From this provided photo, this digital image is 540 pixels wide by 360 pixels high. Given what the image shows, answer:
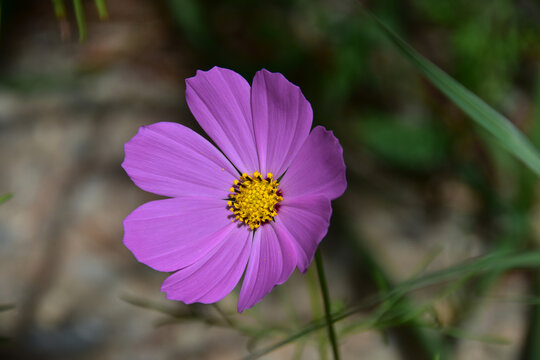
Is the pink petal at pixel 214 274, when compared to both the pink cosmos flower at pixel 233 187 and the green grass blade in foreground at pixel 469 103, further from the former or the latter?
the green grass blade in foreground at pixel 469 103

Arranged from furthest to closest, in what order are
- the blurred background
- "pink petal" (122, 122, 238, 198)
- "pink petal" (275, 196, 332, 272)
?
the blurred background
"pink petal" (122, 122, 238, 198)
"pink petal" (275, 196, 332, 272)

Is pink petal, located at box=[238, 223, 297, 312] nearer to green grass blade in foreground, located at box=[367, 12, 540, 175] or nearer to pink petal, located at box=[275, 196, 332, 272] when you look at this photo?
pink petal, located at box=[275, 196, 332, 272]

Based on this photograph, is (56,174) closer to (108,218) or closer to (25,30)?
(108,218)

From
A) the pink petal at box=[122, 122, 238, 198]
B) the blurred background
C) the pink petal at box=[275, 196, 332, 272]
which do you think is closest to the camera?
the pink petal at box=[275, 196, 332, 272]

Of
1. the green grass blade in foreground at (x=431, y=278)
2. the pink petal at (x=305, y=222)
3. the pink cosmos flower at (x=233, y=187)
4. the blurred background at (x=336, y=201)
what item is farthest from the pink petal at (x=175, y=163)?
the blurred background at (x=336, y=201)

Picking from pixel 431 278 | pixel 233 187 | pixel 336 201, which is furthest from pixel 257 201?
pixel 336 201

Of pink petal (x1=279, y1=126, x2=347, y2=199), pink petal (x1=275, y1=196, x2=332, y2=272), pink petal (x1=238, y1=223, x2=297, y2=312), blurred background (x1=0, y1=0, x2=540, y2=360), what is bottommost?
blurred background (x1=0, y1=0, x2=540, y2=360)

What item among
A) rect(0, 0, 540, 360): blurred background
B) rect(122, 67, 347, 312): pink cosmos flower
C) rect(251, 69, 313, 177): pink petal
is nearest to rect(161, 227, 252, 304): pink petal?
rect(122, 67, 347, 312): pink cosmos flower
